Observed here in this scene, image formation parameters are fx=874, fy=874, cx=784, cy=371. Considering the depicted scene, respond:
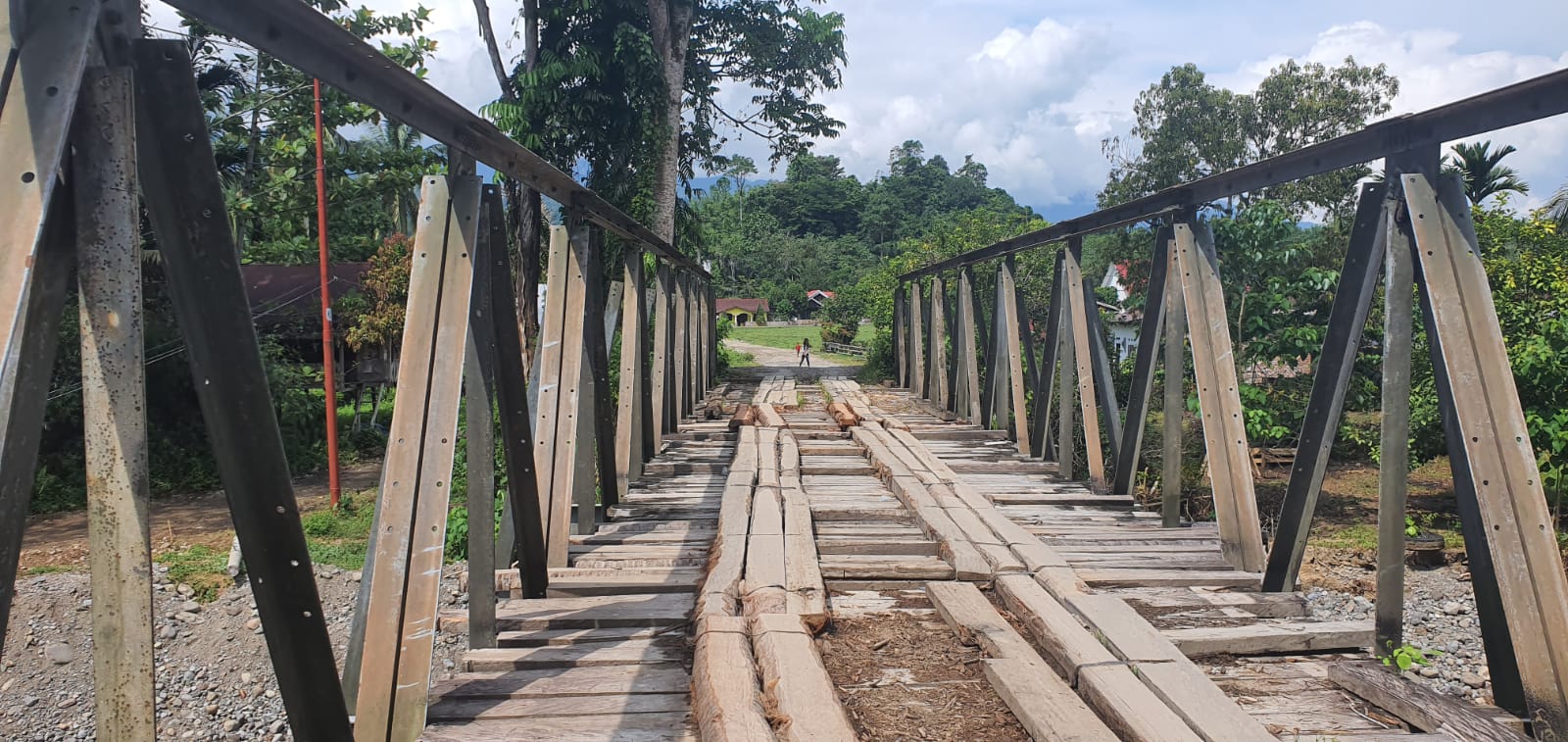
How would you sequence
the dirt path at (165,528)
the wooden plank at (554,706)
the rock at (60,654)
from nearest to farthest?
the wooden plank at (554,706) < the rock at (60,654) < the dirt path at (165,528)

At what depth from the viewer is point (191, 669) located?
28.5 feet

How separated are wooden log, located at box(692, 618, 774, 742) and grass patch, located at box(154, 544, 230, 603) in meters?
9.29

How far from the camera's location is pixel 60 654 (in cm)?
859

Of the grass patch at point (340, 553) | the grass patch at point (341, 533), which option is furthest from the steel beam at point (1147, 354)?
the grass patch at point (341, 533)

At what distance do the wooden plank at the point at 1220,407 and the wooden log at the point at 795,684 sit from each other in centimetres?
215

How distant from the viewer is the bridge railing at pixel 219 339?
4.49 feet

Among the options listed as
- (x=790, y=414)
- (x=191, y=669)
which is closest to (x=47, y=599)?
(x=191, y=669)

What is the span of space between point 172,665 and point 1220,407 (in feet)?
31.8

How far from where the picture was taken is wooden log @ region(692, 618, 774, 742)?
7.63ft

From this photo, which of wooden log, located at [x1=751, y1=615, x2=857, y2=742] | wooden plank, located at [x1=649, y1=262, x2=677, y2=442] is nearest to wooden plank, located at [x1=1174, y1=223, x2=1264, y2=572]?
wooden log, located at [x1=751, y1=615, x2=857, y2=742]

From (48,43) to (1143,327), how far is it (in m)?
4.60

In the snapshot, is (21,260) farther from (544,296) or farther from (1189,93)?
(1189,93)

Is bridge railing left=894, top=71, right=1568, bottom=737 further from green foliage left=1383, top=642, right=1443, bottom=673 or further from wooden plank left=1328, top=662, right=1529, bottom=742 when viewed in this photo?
wooden plank left=1328, top=662, right=1529, bottom=742

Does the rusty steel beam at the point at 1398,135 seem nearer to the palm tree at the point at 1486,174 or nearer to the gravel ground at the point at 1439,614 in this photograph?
the gravel ground at the point at 1439,614
